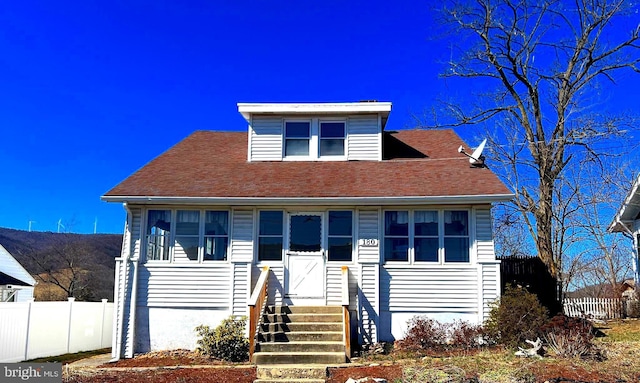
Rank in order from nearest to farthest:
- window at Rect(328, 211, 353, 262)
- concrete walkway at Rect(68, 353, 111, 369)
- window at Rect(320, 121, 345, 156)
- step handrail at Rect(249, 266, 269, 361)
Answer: step handrail at Rect(249, 266, 269, 361) < concrete walkway at Rect(68, 353, 111, 369) < window at Rect(328, 211, 353, 262) < window at Rect(320, 121, 345, 156)

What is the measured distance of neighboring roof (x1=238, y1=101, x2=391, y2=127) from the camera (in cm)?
1480

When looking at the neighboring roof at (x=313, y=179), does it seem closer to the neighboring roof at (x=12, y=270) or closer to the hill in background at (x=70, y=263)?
the neighboring roof at (x=12, y=270)

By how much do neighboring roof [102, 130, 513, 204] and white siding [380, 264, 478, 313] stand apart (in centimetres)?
167

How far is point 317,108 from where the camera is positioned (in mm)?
14844

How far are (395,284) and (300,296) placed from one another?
2.22 metres

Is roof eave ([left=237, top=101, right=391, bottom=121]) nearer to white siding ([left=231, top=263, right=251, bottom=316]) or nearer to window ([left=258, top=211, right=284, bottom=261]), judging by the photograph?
window ([left=258, top=211, right=284, bottom=261])

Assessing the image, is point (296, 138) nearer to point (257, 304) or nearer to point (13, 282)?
point (257, 304)

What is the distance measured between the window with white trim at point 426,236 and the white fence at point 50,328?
350 inches

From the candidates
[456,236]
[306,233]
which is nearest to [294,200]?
[306,233]

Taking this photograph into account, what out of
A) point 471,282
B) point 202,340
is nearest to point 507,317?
point 471,282

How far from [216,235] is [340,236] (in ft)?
9.72

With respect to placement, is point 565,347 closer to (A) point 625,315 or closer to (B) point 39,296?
(A) point 625,315

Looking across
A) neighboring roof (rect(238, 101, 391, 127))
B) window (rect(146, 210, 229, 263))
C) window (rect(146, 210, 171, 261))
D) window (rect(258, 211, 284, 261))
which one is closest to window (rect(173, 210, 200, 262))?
window (rect(146, 210, 229, 263))

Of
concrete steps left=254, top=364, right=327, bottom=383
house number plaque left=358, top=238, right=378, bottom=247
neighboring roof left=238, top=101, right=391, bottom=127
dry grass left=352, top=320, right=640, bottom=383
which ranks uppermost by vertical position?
neighboring roof left=238, top=101, right=391, bottom=127
